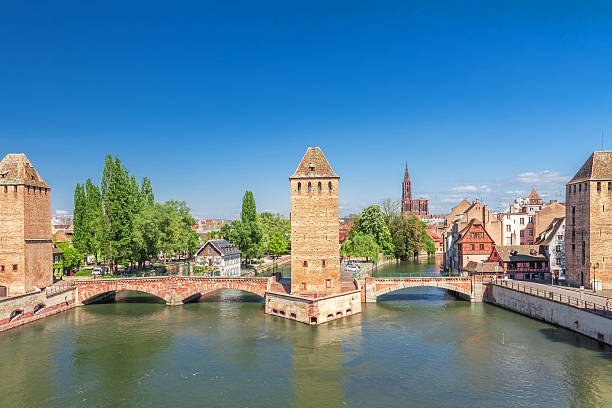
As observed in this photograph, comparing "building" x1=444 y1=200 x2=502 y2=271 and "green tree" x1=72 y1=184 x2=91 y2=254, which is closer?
"green tree" x1=72 y1=184 x2=91 y2=254

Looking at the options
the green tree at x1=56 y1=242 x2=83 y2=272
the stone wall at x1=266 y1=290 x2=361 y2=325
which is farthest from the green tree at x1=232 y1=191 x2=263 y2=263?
the stone wall at x1=266 y1=290 x2=361 y2=325

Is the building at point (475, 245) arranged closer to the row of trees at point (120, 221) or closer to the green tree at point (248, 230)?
the green tree at point (248, 230)

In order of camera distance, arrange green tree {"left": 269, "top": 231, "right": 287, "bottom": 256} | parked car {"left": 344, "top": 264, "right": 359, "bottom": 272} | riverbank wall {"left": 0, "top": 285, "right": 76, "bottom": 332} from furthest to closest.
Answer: green tree {"left": 269, "top": 231, "right": 287, "bottom": 256} < parked car {"left": 344, "top": 264, "right": 359, "bottom": 272} < riverbank wall {"left": 0, "top": 285, "right": 76, "bottom": 332}

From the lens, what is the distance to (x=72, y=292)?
5122 cm

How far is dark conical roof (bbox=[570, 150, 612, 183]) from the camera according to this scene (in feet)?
151

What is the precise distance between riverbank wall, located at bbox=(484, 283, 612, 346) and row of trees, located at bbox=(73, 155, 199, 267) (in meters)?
45.7

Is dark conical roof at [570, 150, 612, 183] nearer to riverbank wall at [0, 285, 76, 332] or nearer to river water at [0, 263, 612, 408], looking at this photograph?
river water at [0, 263, 612, 408]

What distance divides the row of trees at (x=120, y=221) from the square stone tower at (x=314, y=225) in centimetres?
2636

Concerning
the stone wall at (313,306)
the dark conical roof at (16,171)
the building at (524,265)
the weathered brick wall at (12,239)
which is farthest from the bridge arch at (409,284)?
the dark conical roof at (16,171)

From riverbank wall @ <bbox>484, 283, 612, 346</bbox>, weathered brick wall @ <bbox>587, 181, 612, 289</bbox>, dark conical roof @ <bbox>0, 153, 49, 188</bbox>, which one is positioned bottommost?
riverbank wall @ <bbox>484, 283, 612, 346</bbox>

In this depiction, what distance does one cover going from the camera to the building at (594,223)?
4544 cm

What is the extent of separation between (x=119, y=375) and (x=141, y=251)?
35.2 metres

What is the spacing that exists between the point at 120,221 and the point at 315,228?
1220 inches

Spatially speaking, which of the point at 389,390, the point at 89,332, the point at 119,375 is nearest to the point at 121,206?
the point at 89,332
